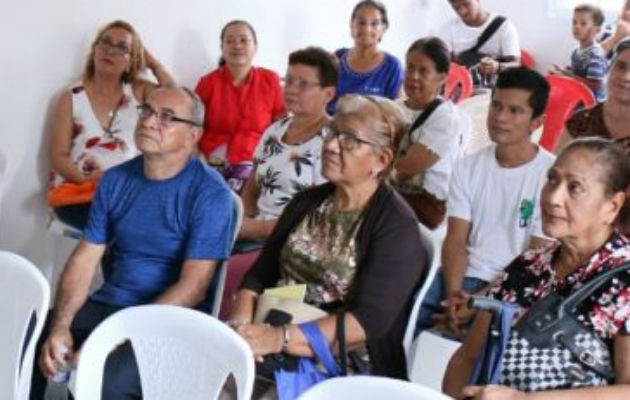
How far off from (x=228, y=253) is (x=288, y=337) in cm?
45

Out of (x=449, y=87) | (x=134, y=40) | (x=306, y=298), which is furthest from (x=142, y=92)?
(x=449, y=87)

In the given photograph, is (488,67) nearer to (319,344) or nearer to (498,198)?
(498,198)

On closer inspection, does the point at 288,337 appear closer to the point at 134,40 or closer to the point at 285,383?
the point at 285,383

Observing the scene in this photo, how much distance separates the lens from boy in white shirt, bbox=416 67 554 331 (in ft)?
7.83

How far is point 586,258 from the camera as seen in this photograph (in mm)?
1667

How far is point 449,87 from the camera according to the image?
17.1ft

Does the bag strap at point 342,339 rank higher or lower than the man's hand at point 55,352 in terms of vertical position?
higher

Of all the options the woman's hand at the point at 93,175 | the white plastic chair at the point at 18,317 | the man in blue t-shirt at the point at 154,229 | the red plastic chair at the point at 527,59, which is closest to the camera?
the white plastic chair at the point at 18,317

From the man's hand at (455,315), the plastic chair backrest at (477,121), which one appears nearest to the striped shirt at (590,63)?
the plastic chair backrest at (477,121)

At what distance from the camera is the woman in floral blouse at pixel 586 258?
5.15 ft

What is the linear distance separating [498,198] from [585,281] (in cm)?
81

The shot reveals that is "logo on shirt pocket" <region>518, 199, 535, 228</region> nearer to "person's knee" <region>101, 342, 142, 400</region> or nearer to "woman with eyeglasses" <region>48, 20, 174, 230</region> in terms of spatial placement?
"person's knee" <region>101, 342, 142, 400</region>

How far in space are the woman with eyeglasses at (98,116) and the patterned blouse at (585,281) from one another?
80.3 inches

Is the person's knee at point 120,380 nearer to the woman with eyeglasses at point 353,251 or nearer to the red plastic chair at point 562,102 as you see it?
the woman with eyeglasses at point 353,251
